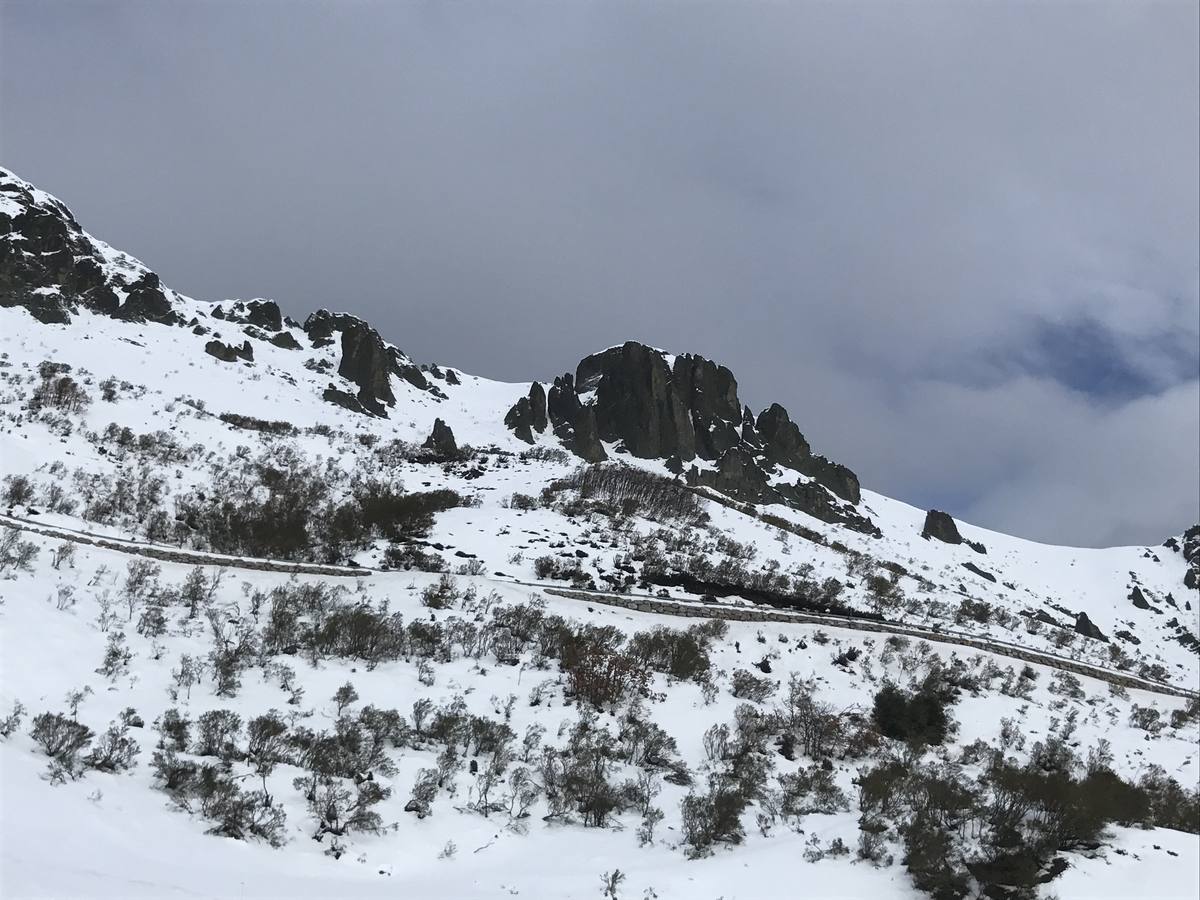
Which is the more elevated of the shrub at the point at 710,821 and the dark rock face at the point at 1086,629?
the dark rock face at the point at 1086,629

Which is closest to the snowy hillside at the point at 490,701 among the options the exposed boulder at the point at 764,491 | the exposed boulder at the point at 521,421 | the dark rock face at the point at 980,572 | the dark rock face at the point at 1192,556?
the dark rock face at the point at 980,572

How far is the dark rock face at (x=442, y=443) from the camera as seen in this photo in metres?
53.3

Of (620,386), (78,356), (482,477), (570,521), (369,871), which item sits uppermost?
(620,386)

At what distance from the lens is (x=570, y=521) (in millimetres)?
34125

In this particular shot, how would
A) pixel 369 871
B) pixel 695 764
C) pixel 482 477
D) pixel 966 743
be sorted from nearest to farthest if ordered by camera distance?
1. pixel 369 871
2. pixel 695 764
3. pixel 966 743
4. pixel 482 477

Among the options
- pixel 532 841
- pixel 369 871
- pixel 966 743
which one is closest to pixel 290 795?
pixel 369 871

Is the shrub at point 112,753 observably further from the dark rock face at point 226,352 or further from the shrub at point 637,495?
the dark rock face at point 226,352

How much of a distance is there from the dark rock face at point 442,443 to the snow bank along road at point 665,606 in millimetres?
30442

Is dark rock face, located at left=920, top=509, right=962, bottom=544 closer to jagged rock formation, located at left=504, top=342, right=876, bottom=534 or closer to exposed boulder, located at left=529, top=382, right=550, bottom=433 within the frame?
jagged rock formation, located at left=504, top=342, right=876, bottom=534

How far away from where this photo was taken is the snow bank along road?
62.6ft

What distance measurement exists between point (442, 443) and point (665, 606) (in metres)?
39.1

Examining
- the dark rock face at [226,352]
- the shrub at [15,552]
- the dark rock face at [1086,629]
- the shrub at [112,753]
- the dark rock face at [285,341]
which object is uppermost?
the dark rock face at [285,341]

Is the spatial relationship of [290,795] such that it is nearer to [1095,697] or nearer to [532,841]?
[532,841]

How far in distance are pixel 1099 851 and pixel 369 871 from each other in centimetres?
1083
